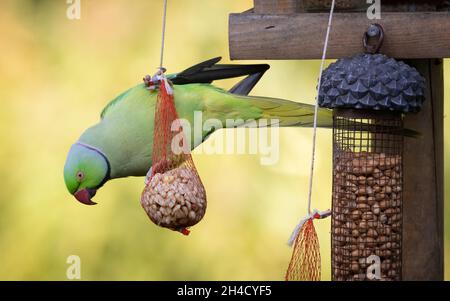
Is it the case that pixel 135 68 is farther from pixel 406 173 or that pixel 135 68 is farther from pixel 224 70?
pixel 406 173

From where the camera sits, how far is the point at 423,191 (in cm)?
285

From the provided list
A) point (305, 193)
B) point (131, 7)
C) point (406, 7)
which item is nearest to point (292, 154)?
point (305, 193)

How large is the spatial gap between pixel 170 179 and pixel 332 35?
2.21 ft

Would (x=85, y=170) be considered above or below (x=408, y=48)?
below

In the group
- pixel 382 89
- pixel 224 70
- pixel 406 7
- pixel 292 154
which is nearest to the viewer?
pixel 382 89

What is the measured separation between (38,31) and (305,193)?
1.64 meters

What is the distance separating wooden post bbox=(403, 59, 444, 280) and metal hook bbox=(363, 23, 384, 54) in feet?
0.80

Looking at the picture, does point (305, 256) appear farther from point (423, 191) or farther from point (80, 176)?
point (80, 176)

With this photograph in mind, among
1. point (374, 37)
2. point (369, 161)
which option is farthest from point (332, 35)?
point (369, 161)

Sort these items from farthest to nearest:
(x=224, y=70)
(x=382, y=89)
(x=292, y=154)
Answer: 1. (x=292, y=154)
2. (x=224, y=70)
3. (x=382, y=89)

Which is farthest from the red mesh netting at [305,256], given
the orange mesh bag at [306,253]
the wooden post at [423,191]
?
the wooden post at [423,191]

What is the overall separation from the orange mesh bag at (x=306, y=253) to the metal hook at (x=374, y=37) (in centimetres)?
51

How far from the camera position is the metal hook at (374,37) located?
2.68m

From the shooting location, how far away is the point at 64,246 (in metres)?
4.75
